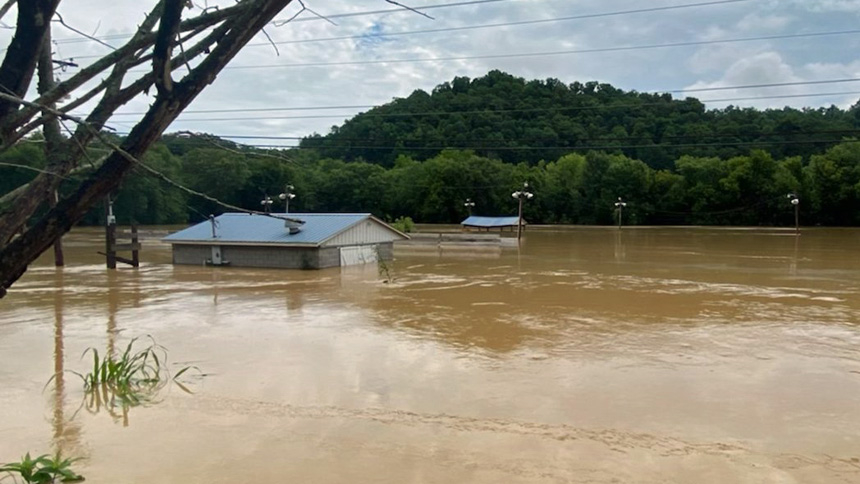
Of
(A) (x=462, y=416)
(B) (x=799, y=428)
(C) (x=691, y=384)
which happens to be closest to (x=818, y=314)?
(C) (x=691, y=384)

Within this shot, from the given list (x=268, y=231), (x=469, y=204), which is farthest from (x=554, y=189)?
(x=268, y=231)

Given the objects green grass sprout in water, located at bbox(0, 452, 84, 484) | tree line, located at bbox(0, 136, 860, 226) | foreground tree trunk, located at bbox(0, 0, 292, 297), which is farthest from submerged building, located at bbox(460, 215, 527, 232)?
foreground tree trunk, located at bbox(0, 0, 292, 297)

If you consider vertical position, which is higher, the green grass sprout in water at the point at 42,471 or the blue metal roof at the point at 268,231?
the blue metal roof at the point at 268,231

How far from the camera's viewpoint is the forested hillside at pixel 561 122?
55281mm

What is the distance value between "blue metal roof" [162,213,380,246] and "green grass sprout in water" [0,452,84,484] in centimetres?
2018

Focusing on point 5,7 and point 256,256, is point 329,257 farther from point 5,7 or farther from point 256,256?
point 5,7

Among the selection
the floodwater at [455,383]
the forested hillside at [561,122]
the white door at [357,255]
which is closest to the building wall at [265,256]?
the white door at [357,255]

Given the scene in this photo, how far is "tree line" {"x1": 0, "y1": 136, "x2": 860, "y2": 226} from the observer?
208 ft

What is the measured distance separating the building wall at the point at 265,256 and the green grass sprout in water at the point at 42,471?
20.5 m

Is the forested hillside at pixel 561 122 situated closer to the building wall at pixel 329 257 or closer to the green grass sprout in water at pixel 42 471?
the building wall at pixel 329 257

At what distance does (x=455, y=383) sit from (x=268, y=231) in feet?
68.8

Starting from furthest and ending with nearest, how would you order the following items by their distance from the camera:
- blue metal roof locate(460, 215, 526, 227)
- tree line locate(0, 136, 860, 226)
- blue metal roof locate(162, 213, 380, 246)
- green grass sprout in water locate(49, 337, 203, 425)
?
tree line locate(0, 136, 860, 226), blue metal roof locate(460, 215, 526, 227), blue metal roof locate(162, 213, 380, 246), green grass sprout in water locate(49, 337, 203, 425)

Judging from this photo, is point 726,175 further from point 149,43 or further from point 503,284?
point 149,43

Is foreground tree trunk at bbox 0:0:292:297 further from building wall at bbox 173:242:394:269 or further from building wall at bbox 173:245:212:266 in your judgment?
building wall at bbox 173:245:212:266
